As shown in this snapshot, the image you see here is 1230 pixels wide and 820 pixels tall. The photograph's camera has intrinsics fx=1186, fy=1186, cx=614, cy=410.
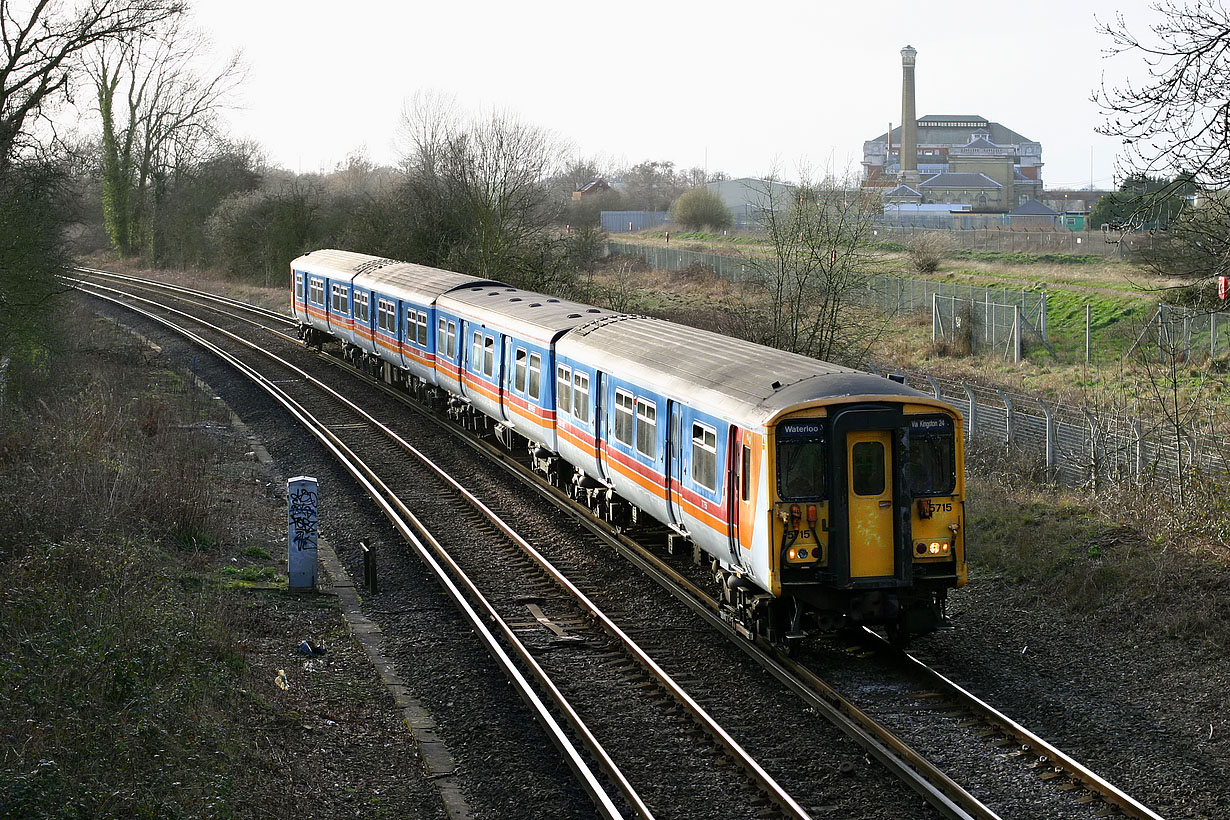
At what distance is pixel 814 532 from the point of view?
10359 millimetres

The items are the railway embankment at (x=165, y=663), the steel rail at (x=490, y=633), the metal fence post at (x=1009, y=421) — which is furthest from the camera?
the metal fence post at (x=1009, y=421)

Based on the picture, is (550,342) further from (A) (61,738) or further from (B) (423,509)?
(A) (61,738)

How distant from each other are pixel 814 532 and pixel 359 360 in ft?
77.2

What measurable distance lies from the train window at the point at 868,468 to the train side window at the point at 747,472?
0.91 meters

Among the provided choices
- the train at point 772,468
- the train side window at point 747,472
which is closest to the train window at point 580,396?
the train at point 772,468

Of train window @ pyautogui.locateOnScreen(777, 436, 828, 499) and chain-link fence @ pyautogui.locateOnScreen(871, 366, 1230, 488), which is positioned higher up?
train window @ pyautogui.locateOnScreen(777, 436, 828, 499)

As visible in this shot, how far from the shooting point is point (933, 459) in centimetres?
1059

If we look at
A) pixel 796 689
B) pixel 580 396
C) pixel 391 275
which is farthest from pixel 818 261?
pixel 796 689

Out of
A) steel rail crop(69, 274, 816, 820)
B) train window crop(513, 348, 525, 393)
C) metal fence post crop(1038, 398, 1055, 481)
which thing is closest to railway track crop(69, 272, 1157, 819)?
steel rail crop(69, 274, 816, 820)

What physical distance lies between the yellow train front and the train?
0.04 feet

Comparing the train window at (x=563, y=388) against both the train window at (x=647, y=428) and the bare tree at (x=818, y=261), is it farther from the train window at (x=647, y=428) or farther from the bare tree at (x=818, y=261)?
the bare tree at (x=818, y=261)

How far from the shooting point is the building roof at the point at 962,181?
12050cm

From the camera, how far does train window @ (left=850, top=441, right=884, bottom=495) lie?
34.2 feet

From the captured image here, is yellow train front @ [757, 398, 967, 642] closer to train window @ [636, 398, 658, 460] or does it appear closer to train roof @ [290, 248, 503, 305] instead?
train window @ [636, 398, 658, 460]
